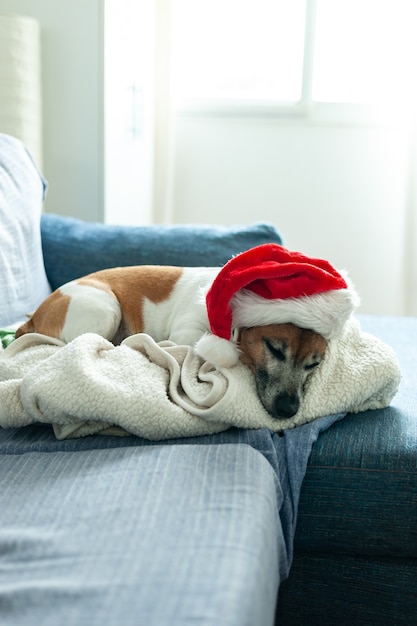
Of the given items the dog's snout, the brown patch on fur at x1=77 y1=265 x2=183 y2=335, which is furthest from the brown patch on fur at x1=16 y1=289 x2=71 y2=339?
the dog's snout

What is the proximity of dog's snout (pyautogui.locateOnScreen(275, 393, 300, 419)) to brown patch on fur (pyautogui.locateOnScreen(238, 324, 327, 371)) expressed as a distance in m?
0.11

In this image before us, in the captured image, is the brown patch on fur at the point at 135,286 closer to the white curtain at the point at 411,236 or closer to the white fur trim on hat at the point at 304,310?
the white fur trim on hat at the point at 304,310

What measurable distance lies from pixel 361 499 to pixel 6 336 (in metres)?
0.93

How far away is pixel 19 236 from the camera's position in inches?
81.5

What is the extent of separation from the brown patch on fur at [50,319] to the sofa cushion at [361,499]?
0.70 meters

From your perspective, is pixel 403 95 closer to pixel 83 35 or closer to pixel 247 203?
pixel 247 203

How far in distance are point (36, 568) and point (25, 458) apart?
1.20ft

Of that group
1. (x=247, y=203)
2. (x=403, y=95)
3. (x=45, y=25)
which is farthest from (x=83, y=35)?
(x=403, y=95)

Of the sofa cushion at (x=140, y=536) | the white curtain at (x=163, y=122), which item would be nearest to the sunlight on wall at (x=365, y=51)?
the white curtain at (x=163, y=122)

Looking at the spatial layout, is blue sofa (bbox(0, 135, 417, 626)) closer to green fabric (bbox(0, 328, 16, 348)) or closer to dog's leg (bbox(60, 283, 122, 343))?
green fabric (bbox(0, 328, 16, 348))

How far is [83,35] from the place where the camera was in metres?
2.71

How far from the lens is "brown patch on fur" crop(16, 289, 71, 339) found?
179cm

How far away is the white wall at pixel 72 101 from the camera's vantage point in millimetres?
2703

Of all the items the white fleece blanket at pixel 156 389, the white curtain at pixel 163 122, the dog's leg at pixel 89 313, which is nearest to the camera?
the white fleece blanket at pixel 156 389
